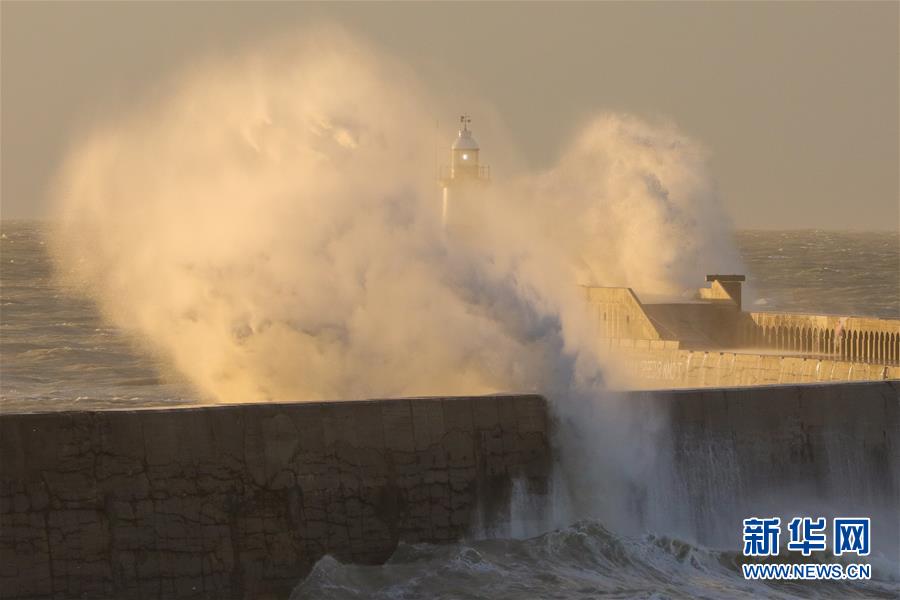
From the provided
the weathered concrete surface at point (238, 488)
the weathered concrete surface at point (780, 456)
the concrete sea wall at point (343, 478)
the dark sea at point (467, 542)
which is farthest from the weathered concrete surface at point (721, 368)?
the weathered concrete surface at point (238, 488)

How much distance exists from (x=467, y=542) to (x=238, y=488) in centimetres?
187

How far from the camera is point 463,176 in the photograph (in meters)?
29.3

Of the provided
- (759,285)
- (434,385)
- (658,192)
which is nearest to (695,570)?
(434,385)

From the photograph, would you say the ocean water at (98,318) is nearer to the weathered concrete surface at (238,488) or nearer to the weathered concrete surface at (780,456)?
the weathered concrete surface at (780,456)

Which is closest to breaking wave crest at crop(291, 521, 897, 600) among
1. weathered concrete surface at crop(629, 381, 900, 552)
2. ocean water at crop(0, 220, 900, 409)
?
weathered concrete surface at crop(629, 381, 900, 552)

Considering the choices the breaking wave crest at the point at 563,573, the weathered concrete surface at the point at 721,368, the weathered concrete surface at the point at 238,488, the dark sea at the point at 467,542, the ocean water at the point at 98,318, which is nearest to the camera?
the weathered concrete surface at the point at 238,488

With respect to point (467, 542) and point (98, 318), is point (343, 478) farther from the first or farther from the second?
point (98, 318)

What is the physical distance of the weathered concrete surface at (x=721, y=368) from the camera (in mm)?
18156

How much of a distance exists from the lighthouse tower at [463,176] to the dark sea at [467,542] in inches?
171

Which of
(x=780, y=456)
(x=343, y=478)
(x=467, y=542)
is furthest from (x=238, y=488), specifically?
(x=780, y=456)

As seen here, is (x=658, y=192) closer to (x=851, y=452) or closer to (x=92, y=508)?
(x=851, y=452)

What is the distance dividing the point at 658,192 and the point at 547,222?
2.42m

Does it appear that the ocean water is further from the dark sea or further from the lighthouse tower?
the lighthouse tower

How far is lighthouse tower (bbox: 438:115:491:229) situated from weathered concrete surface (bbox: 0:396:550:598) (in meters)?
16.1
